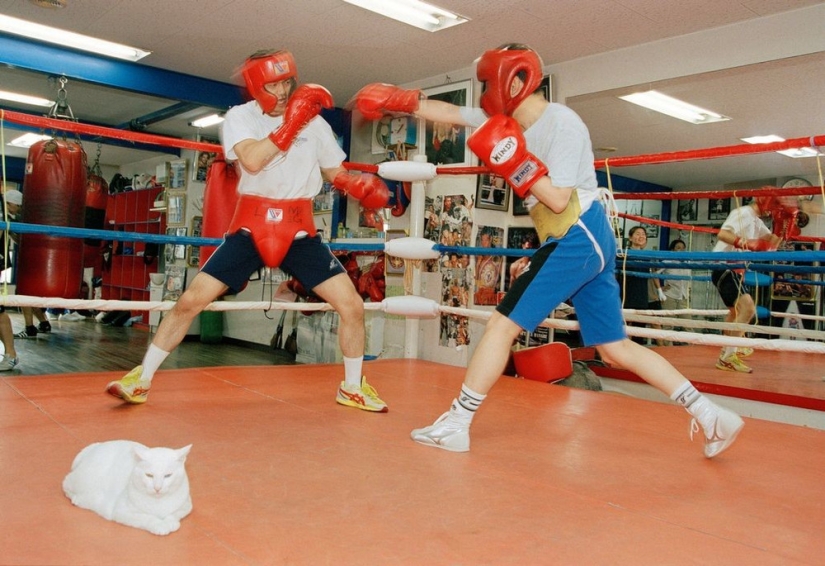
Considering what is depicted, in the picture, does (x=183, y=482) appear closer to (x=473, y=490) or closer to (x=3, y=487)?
(x=3, y=487)

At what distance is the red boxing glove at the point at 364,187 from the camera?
Answer: 2242 mm

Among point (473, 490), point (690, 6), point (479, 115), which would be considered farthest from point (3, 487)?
point (690, 6)

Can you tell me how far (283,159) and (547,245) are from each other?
2.86 ft

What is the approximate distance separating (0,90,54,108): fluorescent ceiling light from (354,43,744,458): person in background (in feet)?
21.3

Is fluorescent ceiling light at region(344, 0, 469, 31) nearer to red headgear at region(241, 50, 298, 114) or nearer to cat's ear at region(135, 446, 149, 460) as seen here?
A: red headgear at region(241, 50, 298, 114)

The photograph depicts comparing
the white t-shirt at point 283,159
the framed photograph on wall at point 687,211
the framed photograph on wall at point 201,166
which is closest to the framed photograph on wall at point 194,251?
the framed photograph on wall at point 201,166

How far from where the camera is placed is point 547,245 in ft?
5.61

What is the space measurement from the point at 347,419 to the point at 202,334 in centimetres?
589

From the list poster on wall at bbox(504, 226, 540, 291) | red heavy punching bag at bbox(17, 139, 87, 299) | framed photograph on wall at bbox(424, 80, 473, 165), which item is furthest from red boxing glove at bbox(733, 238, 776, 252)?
Result: red heavy punching bag at bbox(17, 139, 87, 299)

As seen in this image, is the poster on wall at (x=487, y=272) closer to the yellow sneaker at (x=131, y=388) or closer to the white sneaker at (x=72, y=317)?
the yellow sneaker at (x=131, y=388)

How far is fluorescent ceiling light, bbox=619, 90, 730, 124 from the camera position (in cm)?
576

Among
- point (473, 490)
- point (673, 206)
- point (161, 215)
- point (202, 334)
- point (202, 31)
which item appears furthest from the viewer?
point (673, 206)

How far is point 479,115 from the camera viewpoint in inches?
75.5

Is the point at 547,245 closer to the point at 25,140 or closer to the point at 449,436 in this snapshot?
the point at 449,436
